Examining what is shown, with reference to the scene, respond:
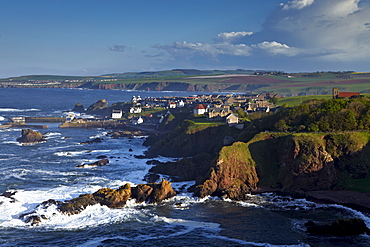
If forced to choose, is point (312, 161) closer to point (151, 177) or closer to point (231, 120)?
point (151, 177)

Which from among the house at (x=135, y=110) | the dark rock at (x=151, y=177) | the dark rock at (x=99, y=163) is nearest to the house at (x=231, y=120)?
the dark rock at (x=151, y=177)

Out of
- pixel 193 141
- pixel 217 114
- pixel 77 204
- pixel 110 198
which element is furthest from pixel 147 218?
pixel 217 114

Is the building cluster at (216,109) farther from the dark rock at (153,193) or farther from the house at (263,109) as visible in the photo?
the dark rock at (153,193)

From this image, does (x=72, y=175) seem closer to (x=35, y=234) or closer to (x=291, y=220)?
(x=35, y=234)

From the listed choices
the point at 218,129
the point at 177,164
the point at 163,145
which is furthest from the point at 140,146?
the point at 177,164

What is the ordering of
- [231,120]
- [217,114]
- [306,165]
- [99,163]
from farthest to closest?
[217,114] → [231,120] → [99,163] → [306,165]

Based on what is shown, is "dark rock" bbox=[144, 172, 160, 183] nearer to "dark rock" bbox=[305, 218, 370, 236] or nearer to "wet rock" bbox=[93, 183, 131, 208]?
"wet rock" bbox=[93, 183, 131, 208]
